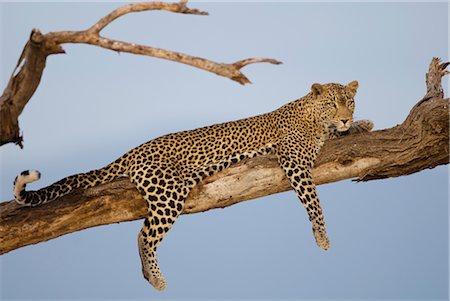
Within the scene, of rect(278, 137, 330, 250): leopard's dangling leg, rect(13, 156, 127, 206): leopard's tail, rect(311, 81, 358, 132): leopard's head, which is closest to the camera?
rect(13, 156, 127, 206): leopard's tail

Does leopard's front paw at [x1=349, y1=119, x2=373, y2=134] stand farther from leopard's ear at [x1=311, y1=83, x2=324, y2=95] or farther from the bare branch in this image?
the bare branch

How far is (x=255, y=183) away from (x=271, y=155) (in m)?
0.49

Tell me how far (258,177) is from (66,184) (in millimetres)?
2528

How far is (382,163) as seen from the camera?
11.3 metres

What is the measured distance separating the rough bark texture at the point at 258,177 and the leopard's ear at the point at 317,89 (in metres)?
0.73

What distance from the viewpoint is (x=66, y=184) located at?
418 inches

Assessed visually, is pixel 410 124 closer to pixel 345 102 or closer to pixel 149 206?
pixel 345 102

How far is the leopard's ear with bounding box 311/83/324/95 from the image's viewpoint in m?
11.6

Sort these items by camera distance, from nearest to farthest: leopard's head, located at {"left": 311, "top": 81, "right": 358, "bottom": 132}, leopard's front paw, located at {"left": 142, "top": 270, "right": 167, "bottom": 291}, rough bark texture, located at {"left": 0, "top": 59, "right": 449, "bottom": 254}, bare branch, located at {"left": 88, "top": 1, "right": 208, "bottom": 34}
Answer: bare branch, located at {"left": 88, "top": 1, "right": 208, "bottom": 34} → rough bark texture, located at {"left": 0, "top": 59, "right": 449, "bottom": 254} → leopard's front paw, located at {"left": 142, "top": 270, "right": 167, "bottom": 291} → leopard's head, located at {"left": 311, "top": 81, "right": 358, "bottom": 132}

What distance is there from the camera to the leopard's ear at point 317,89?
38.2 ft

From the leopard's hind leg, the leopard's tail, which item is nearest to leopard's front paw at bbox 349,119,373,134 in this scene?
the leopard's hind leg

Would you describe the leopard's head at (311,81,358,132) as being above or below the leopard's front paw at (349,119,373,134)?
above

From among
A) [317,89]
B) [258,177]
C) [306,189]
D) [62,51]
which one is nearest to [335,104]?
[317,89]

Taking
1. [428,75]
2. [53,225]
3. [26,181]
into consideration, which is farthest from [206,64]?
[428,75]
